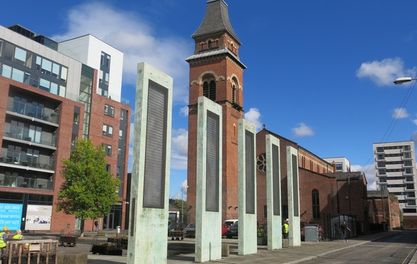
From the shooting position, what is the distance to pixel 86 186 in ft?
128

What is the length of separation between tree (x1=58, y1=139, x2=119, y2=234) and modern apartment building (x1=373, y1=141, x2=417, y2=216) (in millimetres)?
123584

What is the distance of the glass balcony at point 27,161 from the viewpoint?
4705 cm

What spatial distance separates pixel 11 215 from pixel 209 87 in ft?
97.0

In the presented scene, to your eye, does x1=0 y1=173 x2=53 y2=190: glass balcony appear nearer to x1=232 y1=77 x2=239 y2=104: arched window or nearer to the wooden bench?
x1=232 y1=77 x2=239 y2=104: arched window

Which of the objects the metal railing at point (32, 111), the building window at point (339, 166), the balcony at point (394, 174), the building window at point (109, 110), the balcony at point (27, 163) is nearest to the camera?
the balcony at point (27, 163)

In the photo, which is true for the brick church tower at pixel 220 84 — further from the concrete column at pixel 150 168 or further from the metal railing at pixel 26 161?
the concrete column at pixel 150 168

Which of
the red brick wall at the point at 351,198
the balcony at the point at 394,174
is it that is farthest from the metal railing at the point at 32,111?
the balcony at the point at 394,174

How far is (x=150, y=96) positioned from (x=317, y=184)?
47.1m

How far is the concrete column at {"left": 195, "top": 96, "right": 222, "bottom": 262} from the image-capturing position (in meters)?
19.8

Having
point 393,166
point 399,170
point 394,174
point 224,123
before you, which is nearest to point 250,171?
point 224,123

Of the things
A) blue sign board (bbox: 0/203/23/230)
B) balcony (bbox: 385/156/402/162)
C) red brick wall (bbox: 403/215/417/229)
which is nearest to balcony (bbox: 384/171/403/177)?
balcony (bbox: 385/156/402/162)

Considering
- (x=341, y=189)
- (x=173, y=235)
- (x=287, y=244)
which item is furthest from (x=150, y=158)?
(x=341, y=189)

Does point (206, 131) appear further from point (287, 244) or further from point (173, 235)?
point (173, 235)

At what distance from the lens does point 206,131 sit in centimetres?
2127
